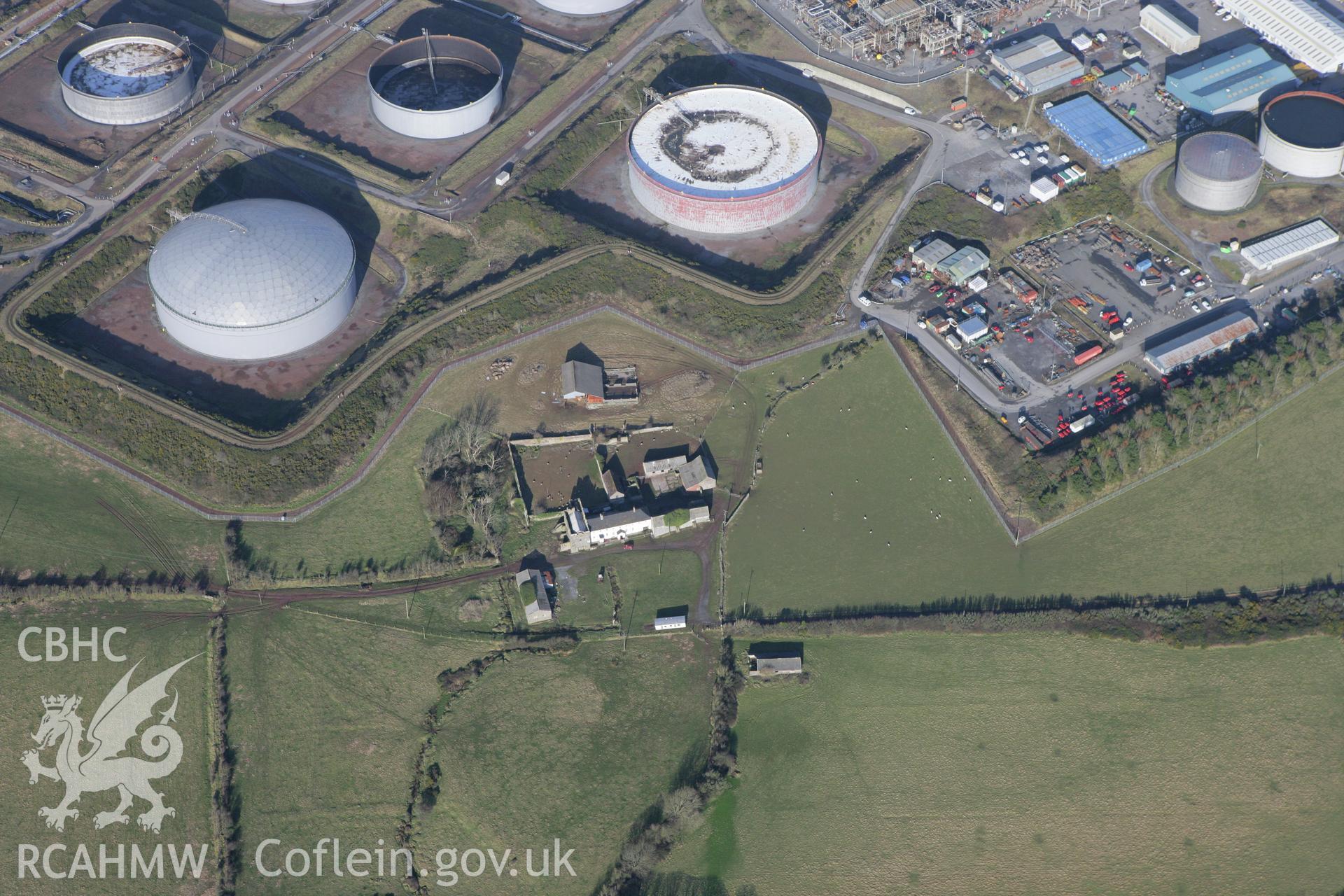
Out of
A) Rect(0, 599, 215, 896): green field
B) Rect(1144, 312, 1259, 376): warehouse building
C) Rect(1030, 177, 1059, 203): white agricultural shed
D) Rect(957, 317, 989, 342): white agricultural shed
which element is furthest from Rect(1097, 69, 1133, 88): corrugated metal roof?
Rect(0, 599, 215, 896): green field

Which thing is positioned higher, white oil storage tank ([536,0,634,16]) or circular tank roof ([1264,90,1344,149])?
circular tank roof ([1264,90,1344,149])

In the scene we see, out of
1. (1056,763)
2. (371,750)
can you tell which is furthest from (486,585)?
(1056,763)

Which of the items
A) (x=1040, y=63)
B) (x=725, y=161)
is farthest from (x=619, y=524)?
(x=1040, y=63)

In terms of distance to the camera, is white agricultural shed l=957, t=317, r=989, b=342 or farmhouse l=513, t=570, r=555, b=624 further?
white agricultural shed l=957, t=317, r=989, b=342

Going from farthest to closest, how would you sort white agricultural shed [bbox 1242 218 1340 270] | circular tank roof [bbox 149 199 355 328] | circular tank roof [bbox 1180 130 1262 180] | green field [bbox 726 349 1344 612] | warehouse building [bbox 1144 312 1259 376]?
circular tank roof [bbox 1180 130 1262 180] < white agricultural shed [bbox 1242 218 1340 270] < circular tank roof [bbox 149 199 355 328] < warehouse building [bbox 1144 312 1259 376] < green field [bbox 726 349 1344 612]

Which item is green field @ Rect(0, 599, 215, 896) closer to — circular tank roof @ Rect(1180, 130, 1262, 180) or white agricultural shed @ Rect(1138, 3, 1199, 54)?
circular tank roof @ Rect(1180, 130, 1262, 180)

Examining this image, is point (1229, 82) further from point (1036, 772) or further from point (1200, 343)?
point (1036, 772)

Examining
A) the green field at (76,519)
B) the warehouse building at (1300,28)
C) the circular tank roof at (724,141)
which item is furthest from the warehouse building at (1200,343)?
the green field at (76,519)
